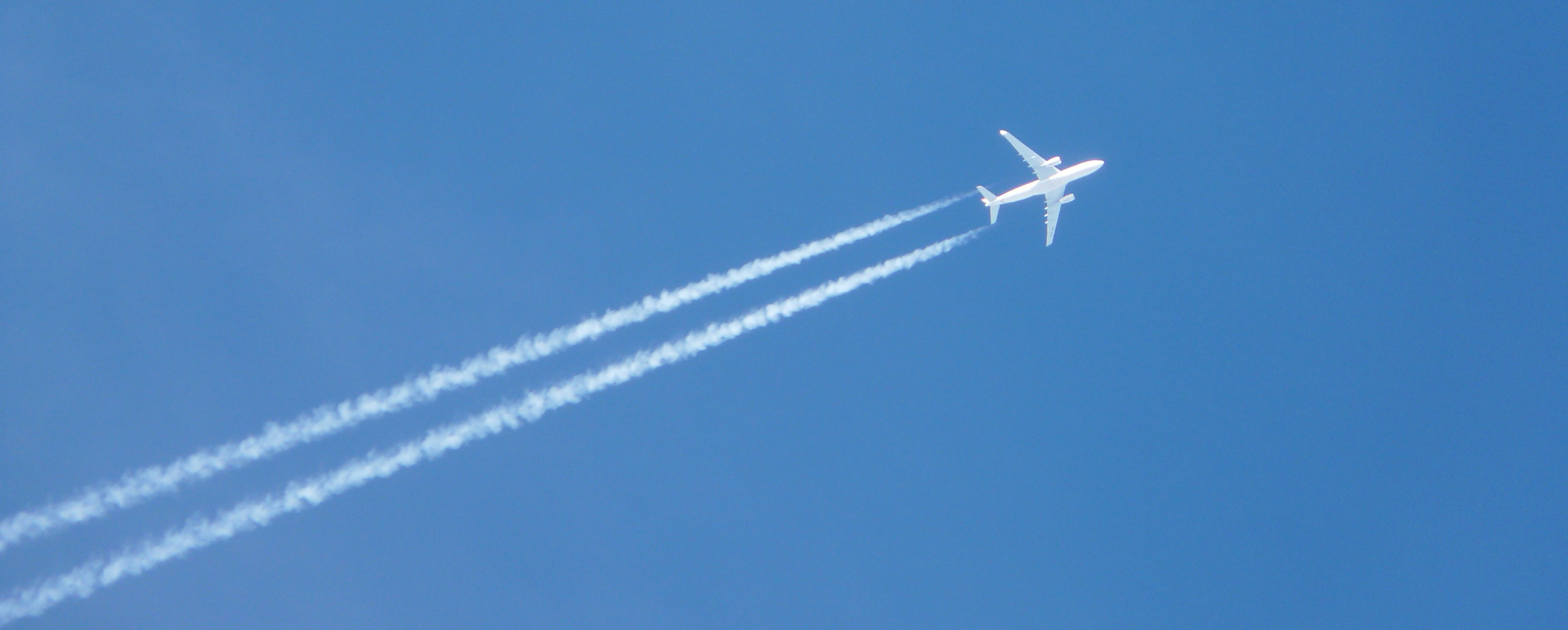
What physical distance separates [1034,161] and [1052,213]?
345 centimetres

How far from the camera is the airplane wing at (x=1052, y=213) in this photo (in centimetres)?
5619

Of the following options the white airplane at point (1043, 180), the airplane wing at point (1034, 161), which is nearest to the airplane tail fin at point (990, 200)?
the white airplane at point (1043, 180)

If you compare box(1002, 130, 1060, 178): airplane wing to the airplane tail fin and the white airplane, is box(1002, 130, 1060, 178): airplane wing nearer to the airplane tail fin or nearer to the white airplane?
the white airplane

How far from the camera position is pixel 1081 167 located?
55250 millimetres

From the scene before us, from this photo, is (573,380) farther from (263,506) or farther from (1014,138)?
(1014,138)

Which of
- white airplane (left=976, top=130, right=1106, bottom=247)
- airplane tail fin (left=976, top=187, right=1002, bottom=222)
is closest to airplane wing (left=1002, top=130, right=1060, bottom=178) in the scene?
white airplane (left=976, top=130, right=1106, bottom=247)

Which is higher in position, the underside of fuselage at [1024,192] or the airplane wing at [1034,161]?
the airplane wing at [1034,161]

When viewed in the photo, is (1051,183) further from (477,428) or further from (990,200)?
(477,428)

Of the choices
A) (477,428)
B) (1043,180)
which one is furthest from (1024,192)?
(477,428)

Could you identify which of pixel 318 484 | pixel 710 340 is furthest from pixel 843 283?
pixel 318 484

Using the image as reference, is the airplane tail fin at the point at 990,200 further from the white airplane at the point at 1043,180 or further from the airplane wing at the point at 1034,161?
the airplane wing at the point at 1034,161

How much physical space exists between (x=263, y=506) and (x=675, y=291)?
2021cm

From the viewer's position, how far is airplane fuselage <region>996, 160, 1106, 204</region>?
54.0m

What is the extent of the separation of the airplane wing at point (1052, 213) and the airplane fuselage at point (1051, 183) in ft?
1.83
